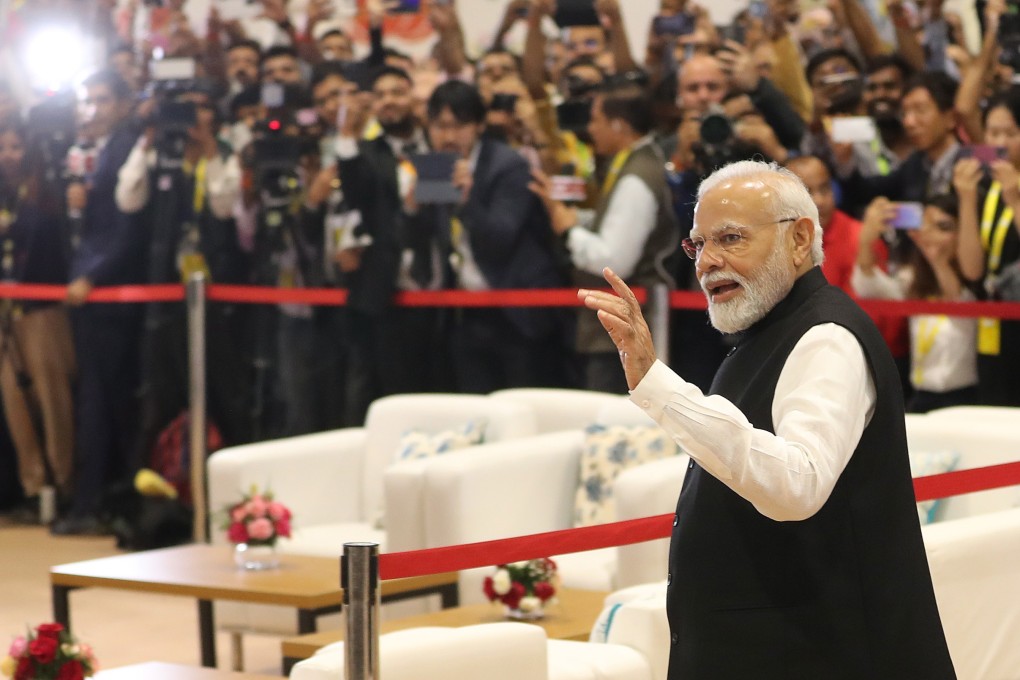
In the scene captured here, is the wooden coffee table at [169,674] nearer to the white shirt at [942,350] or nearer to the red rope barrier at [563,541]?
the red rope barrier at [563,541]

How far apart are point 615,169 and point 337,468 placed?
137 centimetres

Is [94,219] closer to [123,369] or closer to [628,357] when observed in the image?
[123,369]

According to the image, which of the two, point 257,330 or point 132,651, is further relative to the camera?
point 257,330

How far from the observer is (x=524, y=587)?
4109mm

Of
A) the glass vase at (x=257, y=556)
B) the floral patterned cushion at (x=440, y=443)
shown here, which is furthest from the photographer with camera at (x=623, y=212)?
the glass vase at (x=257, y=556)

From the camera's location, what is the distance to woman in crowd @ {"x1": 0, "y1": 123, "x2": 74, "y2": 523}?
7832mm

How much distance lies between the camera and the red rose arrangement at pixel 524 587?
4102 mm

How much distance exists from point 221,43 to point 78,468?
2.03m

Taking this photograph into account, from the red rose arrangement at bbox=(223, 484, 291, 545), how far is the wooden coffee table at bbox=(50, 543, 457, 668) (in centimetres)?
9

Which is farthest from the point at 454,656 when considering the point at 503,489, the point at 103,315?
the point at 103,315

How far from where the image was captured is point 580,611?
424cm

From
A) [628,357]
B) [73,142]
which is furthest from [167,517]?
[628,357]

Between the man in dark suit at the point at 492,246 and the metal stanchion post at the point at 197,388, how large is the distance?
1.08 m

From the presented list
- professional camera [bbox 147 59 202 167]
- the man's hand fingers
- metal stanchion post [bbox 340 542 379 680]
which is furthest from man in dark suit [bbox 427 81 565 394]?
the man's hand fingers
